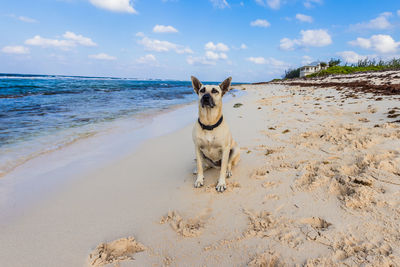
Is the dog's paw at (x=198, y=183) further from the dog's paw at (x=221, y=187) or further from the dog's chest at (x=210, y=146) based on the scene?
the dog's chest at (x=210, y=146)

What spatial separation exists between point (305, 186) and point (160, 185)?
2117mm

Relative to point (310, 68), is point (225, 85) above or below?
below

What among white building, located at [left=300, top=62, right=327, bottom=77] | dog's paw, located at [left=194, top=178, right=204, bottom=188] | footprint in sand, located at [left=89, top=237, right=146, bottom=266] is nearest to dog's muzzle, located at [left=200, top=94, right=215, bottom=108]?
dog's paw, located at [left=194, top=178, right=204, bottom=188]

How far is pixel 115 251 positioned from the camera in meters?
1.86

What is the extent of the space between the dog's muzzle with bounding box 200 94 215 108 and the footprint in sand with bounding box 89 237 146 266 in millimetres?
1960

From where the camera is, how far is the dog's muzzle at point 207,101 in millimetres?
2934

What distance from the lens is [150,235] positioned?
2031mm

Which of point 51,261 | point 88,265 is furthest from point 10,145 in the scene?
point 88,265

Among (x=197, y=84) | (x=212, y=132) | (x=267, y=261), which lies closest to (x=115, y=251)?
(x=267, y=261)

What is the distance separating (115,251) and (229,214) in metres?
1.26

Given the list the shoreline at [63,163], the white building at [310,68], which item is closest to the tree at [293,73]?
the white building at [310,68]

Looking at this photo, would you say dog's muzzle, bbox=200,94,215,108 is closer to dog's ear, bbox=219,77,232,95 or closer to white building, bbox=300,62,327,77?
dog's ear, bbox=219,77,232,95

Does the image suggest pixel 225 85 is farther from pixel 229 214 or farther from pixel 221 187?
pixel 229 214

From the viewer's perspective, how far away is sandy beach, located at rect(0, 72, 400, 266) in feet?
5.50
